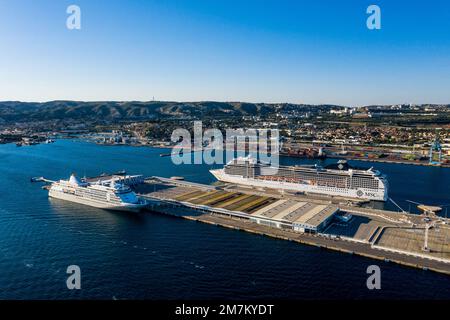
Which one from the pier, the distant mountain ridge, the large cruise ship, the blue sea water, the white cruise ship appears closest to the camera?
the blue sea water

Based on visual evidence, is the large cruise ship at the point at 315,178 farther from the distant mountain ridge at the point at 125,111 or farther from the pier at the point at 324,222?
the distant mountain ridge at the point at 125,111

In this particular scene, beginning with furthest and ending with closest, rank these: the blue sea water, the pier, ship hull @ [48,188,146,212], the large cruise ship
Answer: the large cruise ship
ship hull @ [48,188,146,212]
the pier
the blue sea water

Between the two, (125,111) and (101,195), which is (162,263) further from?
(125,111)

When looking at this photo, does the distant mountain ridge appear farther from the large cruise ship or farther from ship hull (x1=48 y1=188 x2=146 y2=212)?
ship hull (x1=48 y1=188 x2=146 y2=212)

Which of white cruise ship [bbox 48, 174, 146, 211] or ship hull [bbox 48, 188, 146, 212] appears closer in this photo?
ship hull [bbox 48, 188, 146, 212]

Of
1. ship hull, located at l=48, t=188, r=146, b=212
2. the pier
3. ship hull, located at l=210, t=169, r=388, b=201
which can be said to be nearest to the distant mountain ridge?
ship hull, located at l=210, t=169, r=388, b=201

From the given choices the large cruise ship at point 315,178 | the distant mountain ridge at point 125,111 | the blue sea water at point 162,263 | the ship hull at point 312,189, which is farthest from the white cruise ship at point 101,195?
the distant mountain ridge at point 125,111
